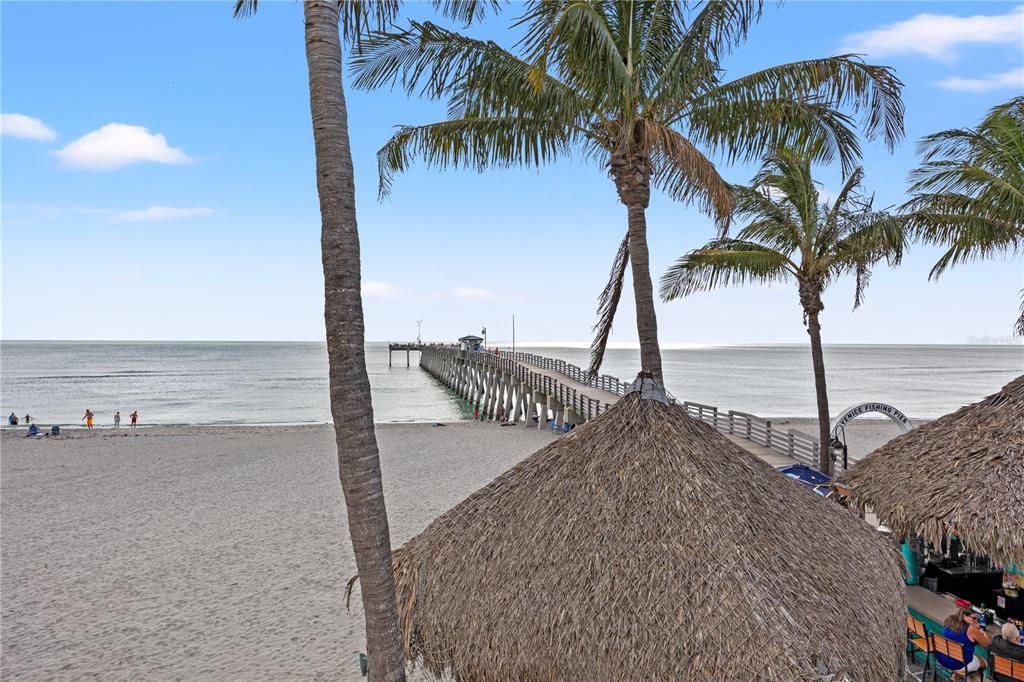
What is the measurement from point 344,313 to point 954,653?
605 centimetres

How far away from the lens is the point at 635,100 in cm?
726

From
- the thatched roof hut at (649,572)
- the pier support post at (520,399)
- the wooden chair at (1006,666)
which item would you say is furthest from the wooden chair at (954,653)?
the pier support post at (520,399)

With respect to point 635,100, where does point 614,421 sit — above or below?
below

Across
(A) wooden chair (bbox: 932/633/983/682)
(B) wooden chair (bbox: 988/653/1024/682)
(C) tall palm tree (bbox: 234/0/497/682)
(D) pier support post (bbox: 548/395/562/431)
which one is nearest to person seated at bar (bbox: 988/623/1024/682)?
(B) wooden chair (bbox: 988/653/1024/682)

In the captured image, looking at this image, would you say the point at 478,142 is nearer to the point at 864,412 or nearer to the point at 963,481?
the point at 963,481

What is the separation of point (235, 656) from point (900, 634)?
680cm

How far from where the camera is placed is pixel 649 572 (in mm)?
4184

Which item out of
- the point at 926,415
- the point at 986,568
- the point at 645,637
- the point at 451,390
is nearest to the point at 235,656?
the point at 645,637

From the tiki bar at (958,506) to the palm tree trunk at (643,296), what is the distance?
2758 millimetres

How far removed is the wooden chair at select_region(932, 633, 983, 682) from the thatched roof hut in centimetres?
127

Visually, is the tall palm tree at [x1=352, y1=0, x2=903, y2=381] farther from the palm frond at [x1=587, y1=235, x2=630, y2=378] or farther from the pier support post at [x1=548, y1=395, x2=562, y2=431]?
the pier support post at [x1=548, y1=395, x2=562, y2=431]

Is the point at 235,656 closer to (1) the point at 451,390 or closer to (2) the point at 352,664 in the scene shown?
(2) the point at 352,664

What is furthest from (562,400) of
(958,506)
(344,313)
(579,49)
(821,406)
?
(344,313)

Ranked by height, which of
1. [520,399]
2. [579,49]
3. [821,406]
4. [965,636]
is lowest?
[520,399]
